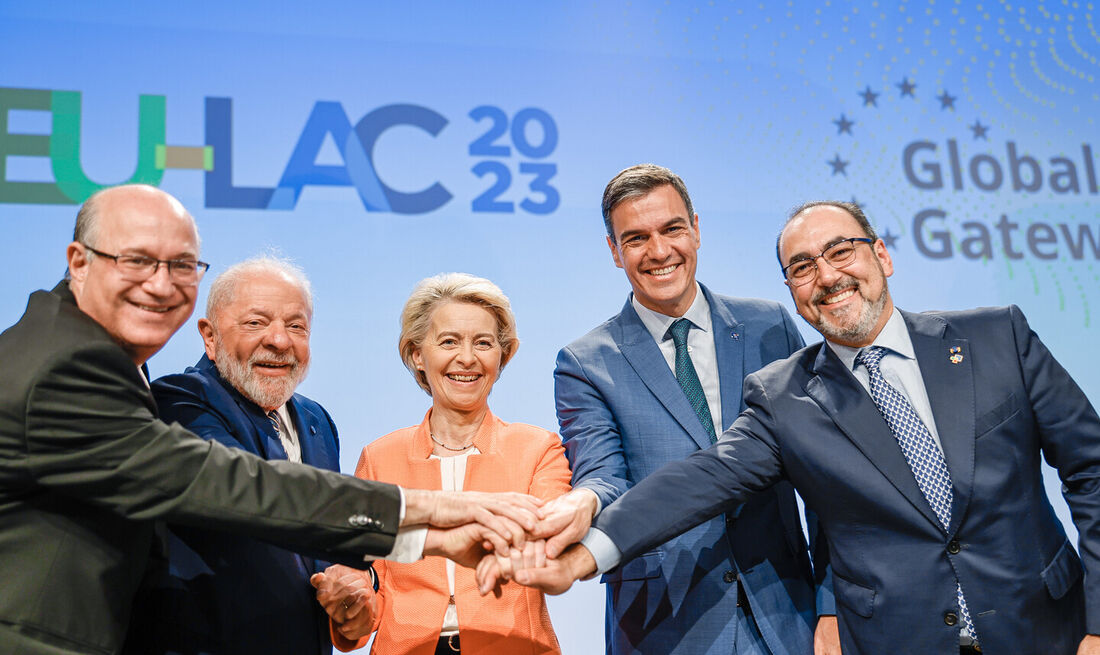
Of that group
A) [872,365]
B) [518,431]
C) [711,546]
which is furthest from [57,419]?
[872,365]

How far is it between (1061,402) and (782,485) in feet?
2.31

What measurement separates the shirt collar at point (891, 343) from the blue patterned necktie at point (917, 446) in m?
0.03

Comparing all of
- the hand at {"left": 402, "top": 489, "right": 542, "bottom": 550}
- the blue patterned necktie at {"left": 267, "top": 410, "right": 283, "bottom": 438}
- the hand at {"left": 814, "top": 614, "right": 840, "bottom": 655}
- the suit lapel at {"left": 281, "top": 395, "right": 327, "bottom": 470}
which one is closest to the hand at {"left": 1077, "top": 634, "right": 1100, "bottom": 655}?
the hand at {"left": 814, "top": 614, "right": 840, "bottom": 655}

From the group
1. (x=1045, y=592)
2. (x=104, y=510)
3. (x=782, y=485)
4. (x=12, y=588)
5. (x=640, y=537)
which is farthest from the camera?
(x=782, y=485)

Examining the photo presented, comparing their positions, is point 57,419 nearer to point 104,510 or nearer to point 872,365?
point 104,510

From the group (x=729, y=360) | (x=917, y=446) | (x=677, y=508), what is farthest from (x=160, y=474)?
(x=917, y=446)

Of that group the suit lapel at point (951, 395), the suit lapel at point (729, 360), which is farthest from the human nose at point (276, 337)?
the suit lapel at point (951, 395)

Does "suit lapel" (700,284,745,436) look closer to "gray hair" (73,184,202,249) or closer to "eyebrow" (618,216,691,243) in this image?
"eyebrow" (618,216,691,243)

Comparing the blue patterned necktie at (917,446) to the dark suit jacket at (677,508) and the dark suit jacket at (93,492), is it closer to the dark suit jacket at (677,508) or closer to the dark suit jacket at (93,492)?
the dark suit jacket at (677,508)

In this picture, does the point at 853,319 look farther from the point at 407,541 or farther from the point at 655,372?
the point at 407,541

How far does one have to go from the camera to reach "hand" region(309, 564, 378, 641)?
2.12m

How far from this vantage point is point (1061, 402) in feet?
6.61

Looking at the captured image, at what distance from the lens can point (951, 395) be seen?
6.76 ft

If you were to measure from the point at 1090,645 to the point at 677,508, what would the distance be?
0.94 metres
